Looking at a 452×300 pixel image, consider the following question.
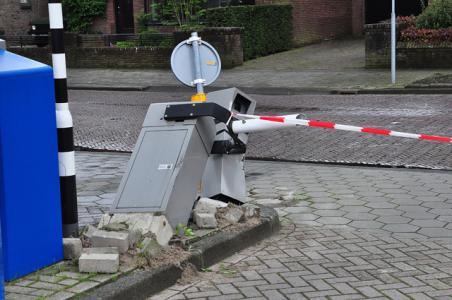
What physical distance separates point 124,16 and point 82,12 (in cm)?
166

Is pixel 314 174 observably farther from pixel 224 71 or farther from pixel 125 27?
pixel 125 27

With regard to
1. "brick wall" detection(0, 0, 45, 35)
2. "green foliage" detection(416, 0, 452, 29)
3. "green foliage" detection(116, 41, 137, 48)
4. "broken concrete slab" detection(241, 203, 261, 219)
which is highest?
"brick wall" detection(0, 0, 45, 35)

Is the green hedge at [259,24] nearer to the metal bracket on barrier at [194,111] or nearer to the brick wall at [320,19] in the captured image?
the brick wall at [320,19]

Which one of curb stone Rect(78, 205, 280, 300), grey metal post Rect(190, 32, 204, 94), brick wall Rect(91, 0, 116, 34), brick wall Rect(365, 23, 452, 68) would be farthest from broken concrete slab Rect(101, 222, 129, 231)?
brick wall Rect(91, 0, 116, 34)

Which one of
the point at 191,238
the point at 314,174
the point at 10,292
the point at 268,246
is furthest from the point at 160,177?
the point at 314,174

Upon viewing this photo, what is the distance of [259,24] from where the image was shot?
2388 centimetres

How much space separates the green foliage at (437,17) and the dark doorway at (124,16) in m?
12.9

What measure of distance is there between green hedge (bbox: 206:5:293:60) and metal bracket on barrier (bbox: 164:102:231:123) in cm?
1730

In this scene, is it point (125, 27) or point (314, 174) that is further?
point (125, 27)

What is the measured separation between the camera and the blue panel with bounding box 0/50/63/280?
4562mm

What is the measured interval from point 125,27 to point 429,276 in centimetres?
2585

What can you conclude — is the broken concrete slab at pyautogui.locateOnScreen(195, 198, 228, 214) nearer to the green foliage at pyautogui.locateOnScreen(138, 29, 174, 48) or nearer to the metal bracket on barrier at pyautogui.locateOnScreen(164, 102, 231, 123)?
the metal bracket on barrier at pyautogui.locateOnScreen(164, 102, 231, 123)

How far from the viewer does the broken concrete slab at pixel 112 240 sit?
4.98m

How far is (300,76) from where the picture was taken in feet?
65.8
